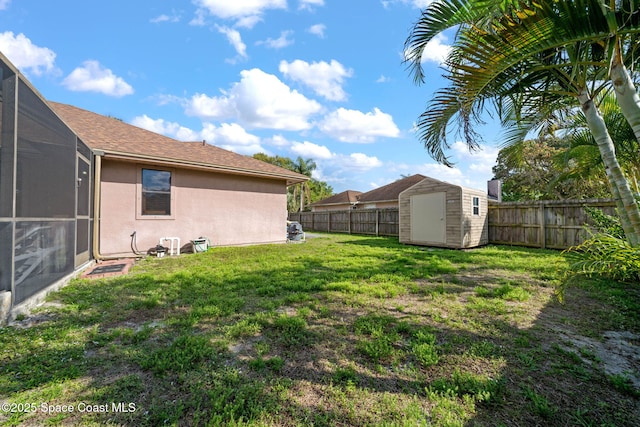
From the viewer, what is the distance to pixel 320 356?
7.12ft

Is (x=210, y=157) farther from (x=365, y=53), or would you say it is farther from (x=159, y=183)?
(x=365, y=53)

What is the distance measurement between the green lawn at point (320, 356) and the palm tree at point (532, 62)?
1.57 m

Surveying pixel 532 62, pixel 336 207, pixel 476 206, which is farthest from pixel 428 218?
pixel 336 207

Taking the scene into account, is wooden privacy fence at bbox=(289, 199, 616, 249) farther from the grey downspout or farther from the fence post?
the grey downspout

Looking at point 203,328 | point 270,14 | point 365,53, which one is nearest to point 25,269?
point 203,328

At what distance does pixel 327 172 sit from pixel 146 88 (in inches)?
1190

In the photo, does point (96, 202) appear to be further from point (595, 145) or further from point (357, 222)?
point (357, 222)

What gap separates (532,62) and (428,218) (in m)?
7.60

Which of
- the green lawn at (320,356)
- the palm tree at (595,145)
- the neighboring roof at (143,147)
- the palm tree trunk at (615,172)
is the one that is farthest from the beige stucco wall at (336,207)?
the palm tree trunk at (615,172)

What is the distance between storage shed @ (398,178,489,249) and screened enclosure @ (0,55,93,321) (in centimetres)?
976

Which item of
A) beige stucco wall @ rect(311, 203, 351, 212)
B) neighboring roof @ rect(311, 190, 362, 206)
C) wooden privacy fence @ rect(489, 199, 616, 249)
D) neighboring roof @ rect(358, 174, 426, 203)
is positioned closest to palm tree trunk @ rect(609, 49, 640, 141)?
wooden privacy fence @ rect(489, 199, 616, 249)

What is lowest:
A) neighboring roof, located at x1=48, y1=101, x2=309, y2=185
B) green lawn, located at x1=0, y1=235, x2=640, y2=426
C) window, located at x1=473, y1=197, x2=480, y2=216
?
green lawn, located at x1=0, y1=235, x2=640, y2=426

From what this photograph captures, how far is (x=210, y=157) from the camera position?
904 centimetres

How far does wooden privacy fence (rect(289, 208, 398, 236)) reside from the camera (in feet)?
45.6
